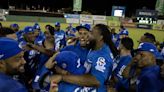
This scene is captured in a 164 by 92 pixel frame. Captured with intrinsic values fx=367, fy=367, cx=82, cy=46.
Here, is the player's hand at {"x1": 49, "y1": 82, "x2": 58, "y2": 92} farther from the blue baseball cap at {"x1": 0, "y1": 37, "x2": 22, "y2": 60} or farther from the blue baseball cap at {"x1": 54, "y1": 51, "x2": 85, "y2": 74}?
the blue baseball cap at {"x1": 0, "y1": 37, "x2": 22, "y2": 60}

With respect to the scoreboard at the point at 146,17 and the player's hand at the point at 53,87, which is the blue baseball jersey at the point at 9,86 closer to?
the player's hand at the point at 53,87

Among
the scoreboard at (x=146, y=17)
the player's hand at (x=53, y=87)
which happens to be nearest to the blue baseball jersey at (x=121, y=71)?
the player's hand at (x=53, y=87)

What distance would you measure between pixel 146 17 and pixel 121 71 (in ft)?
41.2

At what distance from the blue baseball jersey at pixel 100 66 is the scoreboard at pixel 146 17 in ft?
43.6

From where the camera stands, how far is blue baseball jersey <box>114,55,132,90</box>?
5.53m

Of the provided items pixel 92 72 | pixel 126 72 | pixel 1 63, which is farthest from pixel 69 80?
pixel 126 72

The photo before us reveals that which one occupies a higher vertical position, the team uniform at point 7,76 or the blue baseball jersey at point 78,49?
the team uniform at point 7,76

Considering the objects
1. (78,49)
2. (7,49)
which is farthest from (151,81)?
(7,49)

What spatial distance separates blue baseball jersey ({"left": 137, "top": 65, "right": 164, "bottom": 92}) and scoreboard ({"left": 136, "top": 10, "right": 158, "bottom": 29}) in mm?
13042

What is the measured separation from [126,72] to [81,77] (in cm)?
180

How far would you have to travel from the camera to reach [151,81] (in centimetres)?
432

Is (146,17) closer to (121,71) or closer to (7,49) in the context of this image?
(121,71)

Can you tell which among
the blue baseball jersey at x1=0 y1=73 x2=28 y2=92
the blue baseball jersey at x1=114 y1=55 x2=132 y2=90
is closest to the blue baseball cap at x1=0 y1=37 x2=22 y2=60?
the blue baseball jersey at x1=0 y1=73 x2=28 y2=92

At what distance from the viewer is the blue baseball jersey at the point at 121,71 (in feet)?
18.1
